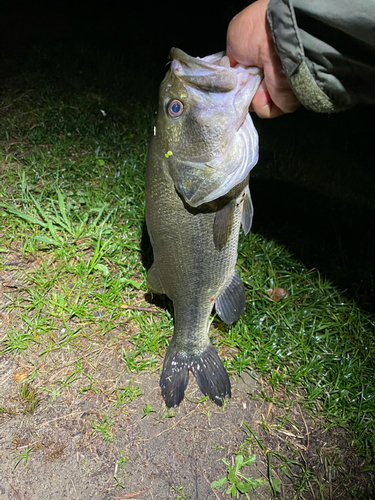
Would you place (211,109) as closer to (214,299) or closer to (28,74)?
(214,299)

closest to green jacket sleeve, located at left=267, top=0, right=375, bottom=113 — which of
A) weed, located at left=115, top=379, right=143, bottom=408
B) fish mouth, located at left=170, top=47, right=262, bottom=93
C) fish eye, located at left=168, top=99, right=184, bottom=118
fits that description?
fish mouth, located at left=170, top=47, right=262, bottom=93

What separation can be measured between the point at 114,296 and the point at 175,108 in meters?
1.67

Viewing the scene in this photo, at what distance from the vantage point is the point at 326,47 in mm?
1766

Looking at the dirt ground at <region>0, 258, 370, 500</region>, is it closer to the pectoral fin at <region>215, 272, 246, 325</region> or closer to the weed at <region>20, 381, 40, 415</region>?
the weed at <region>20, 381, 40, 415</region>

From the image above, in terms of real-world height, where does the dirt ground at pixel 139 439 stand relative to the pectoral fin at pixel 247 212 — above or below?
below

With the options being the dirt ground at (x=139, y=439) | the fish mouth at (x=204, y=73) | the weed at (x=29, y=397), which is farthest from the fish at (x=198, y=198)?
the weed at (x=29, y=397)

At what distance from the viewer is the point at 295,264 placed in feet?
11.6

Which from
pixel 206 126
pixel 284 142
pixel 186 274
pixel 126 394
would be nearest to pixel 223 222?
pixel 186 274

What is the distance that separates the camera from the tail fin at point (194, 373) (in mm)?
2646

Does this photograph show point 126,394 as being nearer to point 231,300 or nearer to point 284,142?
point 231,300

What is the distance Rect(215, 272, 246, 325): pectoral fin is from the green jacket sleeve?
4.17 feet

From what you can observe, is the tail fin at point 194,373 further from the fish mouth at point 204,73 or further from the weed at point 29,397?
the fish mouth at point 204,73

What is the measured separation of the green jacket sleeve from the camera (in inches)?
66.3

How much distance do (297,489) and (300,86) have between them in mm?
2523
